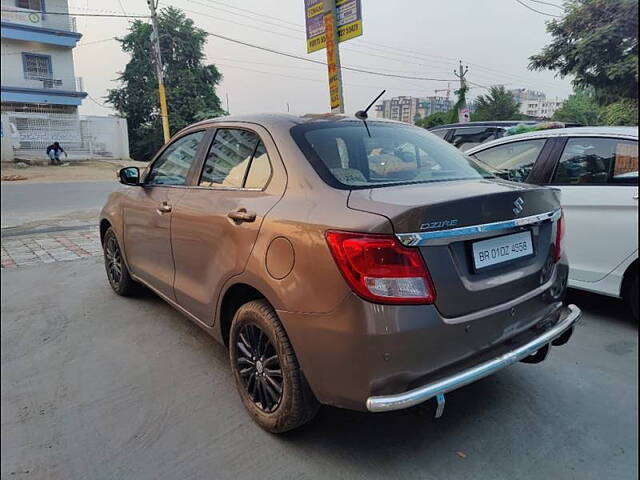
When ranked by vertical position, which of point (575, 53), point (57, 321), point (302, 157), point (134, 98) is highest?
point (134, 98)

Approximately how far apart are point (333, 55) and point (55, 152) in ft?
12.7

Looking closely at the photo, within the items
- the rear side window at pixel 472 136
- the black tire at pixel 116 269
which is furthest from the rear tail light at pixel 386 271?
the rear side window at pixel 472 136

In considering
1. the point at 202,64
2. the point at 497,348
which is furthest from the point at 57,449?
the point at 202,64

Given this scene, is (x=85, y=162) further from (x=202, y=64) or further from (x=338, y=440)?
(x=338, y=440)

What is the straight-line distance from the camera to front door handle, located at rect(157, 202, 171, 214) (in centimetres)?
311

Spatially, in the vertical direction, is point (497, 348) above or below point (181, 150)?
below

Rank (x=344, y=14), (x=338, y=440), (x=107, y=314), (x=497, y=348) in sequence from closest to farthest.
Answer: (x=497, y=348) < (x=338, y=440) < (x=107, y=314) < (x=344, y=14)

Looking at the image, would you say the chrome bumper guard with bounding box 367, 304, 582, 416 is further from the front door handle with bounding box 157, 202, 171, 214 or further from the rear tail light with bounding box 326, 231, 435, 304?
the front door handle with bounding box 157, 202, 171, 214

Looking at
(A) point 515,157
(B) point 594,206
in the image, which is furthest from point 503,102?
(B) point 594,206

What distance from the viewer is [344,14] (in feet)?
16.9

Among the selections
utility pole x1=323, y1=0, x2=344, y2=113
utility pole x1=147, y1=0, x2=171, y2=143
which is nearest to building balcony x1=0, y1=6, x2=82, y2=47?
utility pole x1=147, y1=0, x2=171, y2=143

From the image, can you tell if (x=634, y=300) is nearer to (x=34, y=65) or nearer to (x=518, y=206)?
(x=518, y=206)

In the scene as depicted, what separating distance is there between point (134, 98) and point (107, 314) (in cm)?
174

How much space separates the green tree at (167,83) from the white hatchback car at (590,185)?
2087mm
